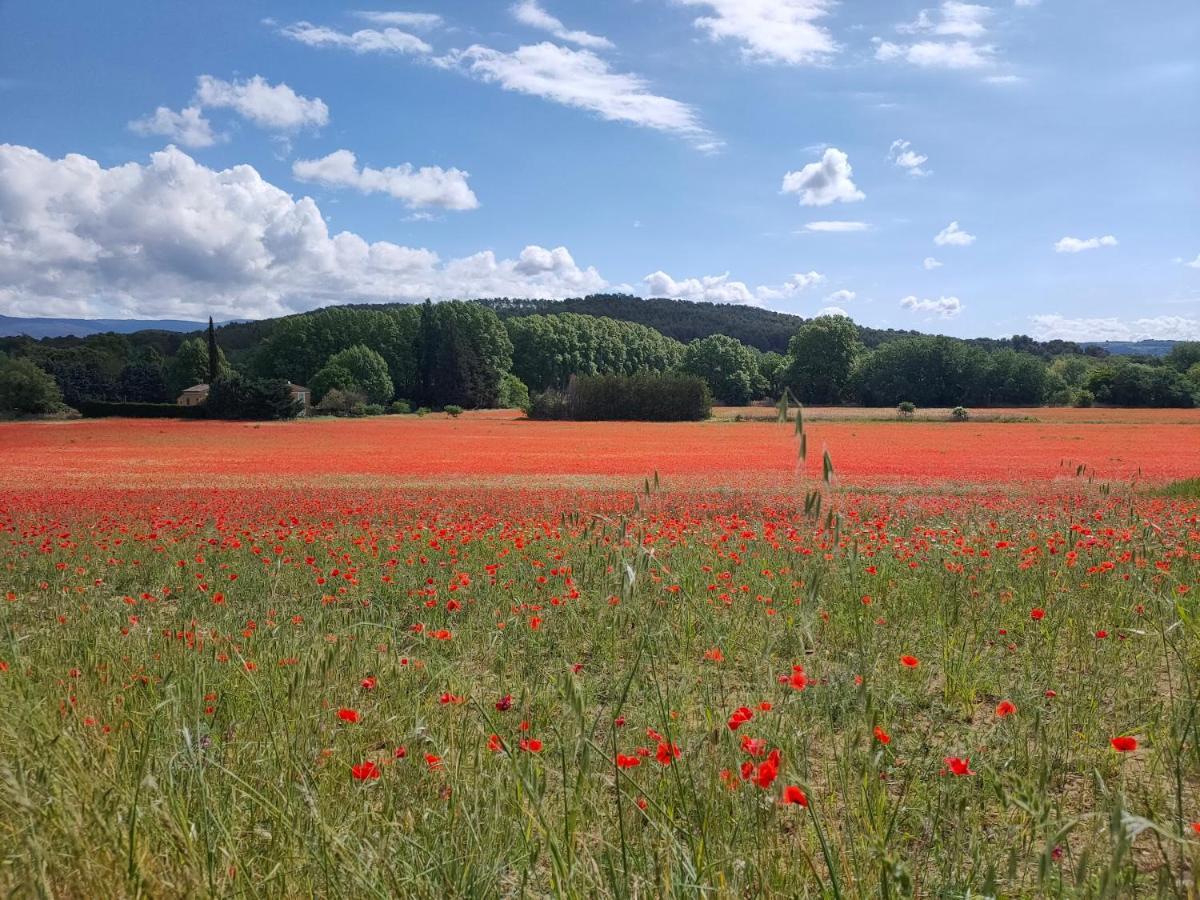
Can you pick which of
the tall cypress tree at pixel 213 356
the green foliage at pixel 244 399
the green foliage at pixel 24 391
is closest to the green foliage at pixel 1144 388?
the green foliage at pixel 244 399

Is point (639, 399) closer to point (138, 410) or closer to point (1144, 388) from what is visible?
point (138, 410)

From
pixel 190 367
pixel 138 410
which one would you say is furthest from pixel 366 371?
pixel 190 367

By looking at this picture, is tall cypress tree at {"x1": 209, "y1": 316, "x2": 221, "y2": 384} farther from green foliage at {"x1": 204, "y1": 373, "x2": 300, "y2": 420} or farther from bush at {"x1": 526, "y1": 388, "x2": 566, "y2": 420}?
bush at {"x1": 526, "y1": 388, "x2": 566, "y2": 420}

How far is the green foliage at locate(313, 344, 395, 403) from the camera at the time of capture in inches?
3585

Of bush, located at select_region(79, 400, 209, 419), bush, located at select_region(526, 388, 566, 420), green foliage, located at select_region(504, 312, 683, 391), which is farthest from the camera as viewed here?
green foliage, located at select_region(504, 312, 683, 391)

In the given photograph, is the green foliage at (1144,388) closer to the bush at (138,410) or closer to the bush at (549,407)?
the bush at (549,407)

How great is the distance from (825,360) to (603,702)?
106 meters

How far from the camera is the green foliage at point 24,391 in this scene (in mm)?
66812

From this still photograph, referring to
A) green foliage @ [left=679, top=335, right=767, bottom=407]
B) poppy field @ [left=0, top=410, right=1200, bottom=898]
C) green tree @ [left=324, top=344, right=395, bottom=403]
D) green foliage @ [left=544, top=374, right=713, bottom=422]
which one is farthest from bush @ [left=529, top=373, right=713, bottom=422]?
poppy field @ [left=0, top=410, right=1200, bottom=898]

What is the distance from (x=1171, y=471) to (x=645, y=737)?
2347 centimetres

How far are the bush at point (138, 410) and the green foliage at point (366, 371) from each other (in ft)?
62.6

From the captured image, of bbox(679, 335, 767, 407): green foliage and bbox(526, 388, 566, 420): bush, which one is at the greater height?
bbox(679, 335, 767, 407): green foliage

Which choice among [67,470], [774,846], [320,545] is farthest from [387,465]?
[774,846]

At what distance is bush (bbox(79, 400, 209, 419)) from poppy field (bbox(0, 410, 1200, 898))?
209 ft
